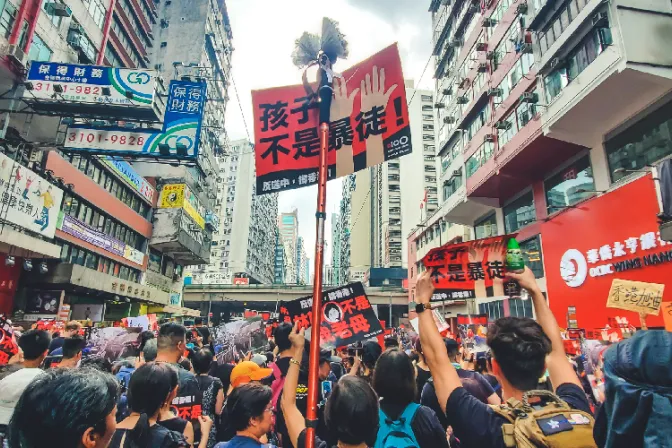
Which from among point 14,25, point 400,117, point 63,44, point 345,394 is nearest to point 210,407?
point 345,394

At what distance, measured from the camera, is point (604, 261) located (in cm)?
1357

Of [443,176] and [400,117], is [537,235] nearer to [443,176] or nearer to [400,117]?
[443,176]

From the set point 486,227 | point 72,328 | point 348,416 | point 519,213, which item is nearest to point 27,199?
point 72,328

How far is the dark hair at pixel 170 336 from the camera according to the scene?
397 centimetres

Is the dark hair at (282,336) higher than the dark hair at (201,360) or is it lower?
higher

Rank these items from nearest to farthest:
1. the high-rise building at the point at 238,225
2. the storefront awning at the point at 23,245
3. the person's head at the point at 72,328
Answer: the person's head at the point at 72,328
the storefront awning at the point at 23,245
the high-rise building at the point at 238,225

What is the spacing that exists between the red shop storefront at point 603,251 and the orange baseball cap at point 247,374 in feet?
40.6

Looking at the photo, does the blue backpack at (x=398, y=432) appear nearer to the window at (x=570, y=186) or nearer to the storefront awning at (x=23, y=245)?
the window at (x=570, y=186)

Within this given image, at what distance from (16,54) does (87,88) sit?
5.29 meters

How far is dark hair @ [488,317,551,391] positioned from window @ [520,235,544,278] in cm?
1739

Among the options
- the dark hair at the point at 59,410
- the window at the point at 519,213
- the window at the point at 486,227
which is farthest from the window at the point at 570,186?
the dark hair at the point at 59,410

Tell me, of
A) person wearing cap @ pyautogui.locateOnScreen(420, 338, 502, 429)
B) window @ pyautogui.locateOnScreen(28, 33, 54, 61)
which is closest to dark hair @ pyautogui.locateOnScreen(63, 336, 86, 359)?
person wearing cap @ pyautogui.locateOnScreen(420, 338, 502, 429)

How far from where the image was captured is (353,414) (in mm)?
2170

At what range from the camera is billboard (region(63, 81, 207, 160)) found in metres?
12.8
